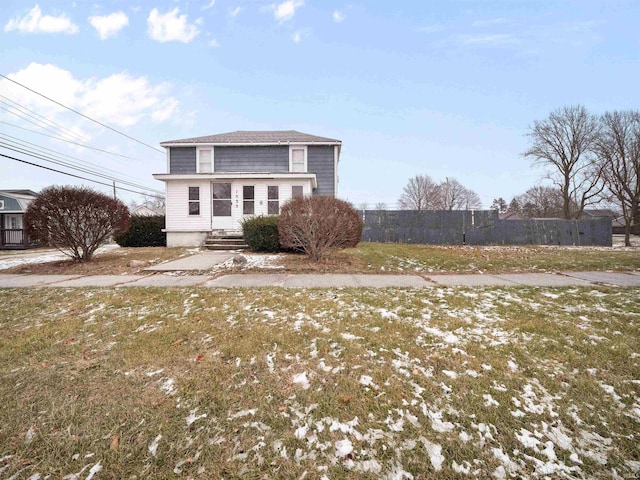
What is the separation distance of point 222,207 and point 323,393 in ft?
40.1

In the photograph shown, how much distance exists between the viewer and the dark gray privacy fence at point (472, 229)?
54.8 ft

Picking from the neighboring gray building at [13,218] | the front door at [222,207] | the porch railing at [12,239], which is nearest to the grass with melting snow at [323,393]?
the front door at [222,207]

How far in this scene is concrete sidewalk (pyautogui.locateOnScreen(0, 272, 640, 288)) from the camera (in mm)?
5613

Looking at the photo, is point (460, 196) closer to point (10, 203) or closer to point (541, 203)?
point (541, 203)

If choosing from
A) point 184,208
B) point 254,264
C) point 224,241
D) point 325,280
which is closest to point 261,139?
point 184,208

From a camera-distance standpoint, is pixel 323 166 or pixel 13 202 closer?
pixel 323 166

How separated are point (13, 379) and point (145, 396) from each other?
135 centimetres

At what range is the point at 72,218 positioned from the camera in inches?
314

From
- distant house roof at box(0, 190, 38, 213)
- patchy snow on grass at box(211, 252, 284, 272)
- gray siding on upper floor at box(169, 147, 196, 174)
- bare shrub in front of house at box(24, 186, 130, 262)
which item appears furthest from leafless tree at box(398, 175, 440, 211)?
distant house roof at box(0, 190, 38, 213)

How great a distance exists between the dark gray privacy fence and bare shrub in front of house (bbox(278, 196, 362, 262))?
8865 millimetres

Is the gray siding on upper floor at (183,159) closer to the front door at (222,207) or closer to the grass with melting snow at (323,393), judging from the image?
the front door at (222,207)

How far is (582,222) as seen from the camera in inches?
668

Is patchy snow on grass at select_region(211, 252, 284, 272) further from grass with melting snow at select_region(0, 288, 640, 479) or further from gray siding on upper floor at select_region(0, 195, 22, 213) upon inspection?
gray siding on upper floor at select_region(0, 195, 22, 213)

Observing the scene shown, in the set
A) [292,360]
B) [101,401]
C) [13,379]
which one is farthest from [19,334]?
[292,360]
